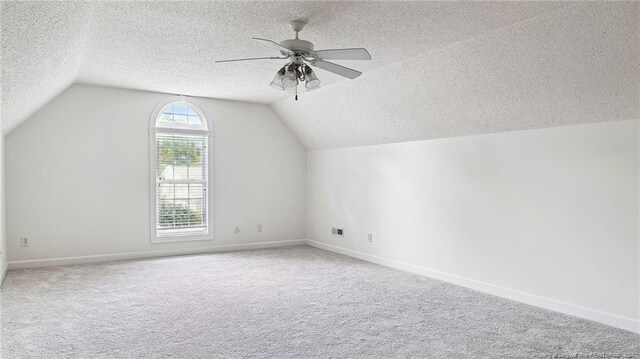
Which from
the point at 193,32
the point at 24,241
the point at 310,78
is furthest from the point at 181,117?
the point at 310,78

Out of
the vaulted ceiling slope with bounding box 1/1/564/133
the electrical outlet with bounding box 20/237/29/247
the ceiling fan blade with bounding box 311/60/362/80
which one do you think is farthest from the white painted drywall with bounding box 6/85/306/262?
the ceiling fan blade with bounding box 311/60/362/80

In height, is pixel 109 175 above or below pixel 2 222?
above

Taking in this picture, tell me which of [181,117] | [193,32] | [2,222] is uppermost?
[193,32]

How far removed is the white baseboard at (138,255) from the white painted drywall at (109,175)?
6 centimetres

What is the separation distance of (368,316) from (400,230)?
2124 mm

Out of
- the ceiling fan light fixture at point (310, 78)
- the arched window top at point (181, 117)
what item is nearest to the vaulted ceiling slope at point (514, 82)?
the ceiling fan light fixture at point (310, 78)

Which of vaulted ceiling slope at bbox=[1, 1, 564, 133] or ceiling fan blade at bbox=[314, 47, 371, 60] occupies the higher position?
vaulted ceiling slope at bbox=[1, 1, 564, 133]

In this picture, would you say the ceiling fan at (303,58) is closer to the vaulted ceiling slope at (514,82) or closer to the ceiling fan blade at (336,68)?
the ceiling fan blade at (336,68)

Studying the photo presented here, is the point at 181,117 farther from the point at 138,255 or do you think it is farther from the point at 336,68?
the point at 336,68

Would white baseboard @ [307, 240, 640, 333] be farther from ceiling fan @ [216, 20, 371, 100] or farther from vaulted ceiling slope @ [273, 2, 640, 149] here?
ceiling fan @ [216, 20, 371, 100]

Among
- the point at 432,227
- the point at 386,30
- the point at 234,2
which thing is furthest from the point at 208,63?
the point at 432,227

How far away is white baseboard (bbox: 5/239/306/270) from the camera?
212 inches

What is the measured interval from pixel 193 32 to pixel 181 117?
310 centimetres

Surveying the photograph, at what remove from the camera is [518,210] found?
4.25 meters
